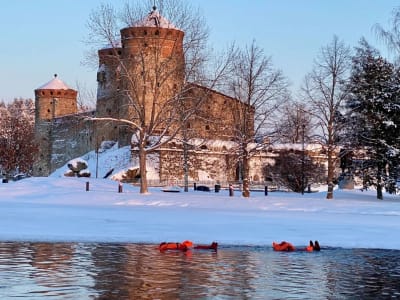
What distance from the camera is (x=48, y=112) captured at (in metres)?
94.8

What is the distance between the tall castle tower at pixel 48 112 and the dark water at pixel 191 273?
78336 millimetres

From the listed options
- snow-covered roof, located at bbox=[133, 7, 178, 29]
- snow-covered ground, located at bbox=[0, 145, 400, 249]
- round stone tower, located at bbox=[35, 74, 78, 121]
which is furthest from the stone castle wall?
snow-covered ground, located at bbox=[0, 145, 400, 249]

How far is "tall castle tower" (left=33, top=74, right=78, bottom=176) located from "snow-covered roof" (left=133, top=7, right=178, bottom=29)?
186 ft

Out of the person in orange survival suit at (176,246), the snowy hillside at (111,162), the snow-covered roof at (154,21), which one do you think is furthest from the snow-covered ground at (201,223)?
the snowy hillside at (111,162)

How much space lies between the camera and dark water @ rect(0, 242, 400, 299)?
9.96 meters

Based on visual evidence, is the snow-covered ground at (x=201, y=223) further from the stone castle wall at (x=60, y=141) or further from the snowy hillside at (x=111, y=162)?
the stone castle wall at (x=60, y=141)

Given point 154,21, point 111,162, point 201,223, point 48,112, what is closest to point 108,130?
point 111,162

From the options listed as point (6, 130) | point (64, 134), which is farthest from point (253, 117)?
point (64, 134)

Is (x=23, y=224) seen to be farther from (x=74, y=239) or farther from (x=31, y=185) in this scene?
(x=31, y=185)

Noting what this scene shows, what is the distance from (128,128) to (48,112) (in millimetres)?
42340

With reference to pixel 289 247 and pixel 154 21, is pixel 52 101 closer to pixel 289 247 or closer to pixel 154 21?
pixel 154 21

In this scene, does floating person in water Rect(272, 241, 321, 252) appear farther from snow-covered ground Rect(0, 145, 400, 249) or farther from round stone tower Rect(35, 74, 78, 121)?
round stone tower Rect(35, 74, 78, 121)

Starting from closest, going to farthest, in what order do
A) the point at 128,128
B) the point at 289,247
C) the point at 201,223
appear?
the point at 289,247
the point at 201,223
the point at 128,128

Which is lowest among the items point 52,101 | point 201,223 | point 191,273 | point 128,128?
point 191,273
